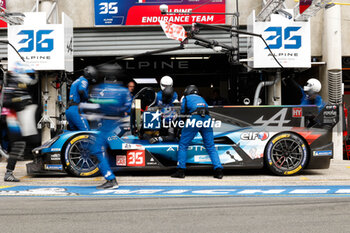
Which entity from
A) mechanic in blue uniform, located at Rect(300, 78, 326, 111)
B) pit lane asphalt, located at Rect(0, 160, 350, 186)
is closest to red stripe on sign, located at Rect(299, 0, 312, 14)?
mechanic in blue uniform, located at Rect(300, 78, 326, 111)

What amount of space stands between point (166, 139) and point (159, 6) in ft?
20.4

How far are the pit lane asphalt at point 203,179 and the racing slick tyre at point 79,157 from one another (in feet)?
0.46

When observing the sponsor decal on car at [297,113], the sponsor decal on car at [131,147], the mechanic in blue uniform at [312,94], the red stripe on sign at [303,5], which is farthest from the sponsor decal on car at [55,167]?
the red stripe on sign at [303,5]

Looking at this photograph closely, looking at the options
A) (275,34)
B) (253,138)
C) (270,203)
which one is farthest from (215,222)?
(275,34)

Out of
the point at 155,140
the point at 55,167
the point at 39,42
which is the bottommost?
the point at 55,167

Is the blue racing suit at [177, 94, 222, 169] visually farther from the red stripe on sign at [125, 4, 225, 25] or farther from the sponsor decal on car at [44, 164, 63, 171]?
the red stripe on sign at [125, 4, 225, 25]

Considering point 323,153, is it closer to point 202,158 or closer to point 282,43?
point 202,158

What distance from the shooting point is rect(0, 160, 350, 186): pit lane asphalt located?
6.93 metres

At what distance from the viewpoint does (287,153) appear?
7.49 m

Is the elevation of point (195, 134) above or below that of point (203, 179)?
above

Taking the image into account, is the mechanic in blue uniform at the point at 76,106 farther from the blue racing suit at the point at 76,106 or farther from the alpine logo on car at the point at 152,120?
the alpine logo on car at the point at 152,120

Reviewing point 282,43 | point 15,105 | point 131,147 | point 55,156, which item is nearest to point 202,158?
point 131,147

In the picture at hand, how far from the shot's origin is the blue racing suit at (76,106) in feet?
27.4

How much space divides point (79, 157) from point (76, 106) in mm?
1427
